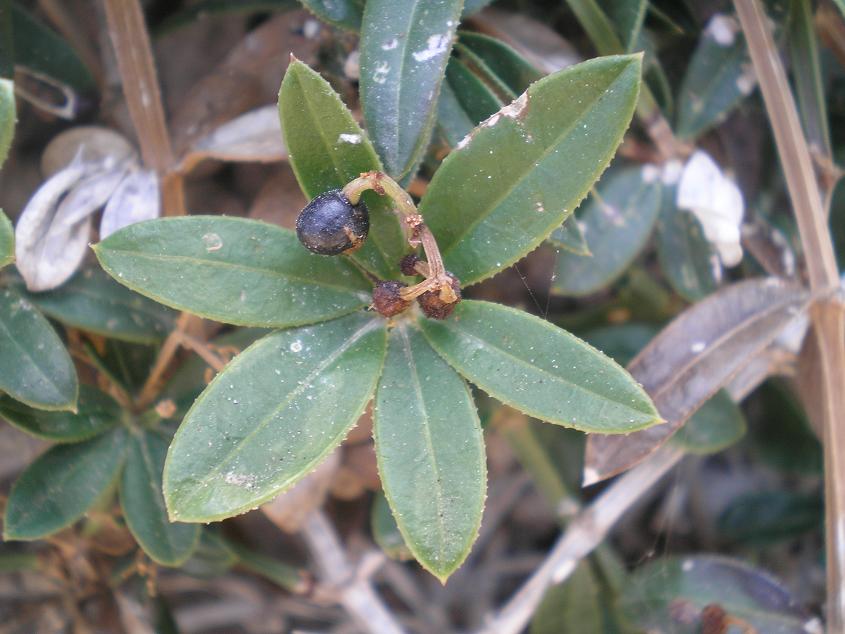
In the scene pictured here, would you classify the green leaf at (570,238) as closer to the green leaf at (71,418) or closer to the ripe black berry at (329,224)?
the ripe black berry at (329,224)

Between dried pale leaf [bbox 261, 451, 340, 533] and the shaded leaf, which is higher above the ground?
dried pale leaf [bbox 261, 451, 340, 533]

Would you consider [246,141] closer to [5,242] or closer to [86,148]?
[86,148]

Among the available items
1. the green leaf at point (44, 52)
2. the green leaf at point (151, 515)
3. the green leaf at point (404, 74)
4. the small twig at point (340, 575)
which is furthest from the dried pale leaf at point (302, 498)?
the green leaf at point (44, 52)

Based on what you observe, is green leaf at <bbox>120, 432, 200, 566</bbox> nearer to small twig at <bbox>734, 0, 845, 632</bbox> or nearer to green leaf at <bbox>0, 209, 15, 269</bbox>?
green leaf at <bbox>0, 209, 15, 269</bbox>

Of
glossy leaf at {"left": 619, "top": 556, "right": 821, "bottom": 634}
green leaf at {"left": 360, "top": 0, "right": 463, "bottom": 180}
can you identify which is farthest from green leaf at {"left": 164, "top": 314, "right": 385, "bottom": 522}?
glossy leaf at {"left": 619, "top": 556, "right": 821, "bottom": 634}

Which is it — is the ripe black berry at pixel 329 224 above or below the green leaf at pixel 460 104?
below
